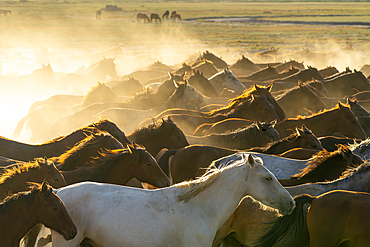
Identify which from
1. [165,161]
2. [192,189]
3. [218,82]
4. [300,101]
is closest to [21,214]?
[192,189]

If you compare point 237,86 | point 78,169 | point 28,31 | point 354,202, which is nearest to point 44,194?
point 78,169

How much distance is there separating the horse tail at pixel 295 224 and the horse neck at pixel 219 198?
58 cm

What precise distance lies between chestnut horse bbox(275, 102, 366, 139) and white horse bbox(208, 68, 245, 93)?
381 cm

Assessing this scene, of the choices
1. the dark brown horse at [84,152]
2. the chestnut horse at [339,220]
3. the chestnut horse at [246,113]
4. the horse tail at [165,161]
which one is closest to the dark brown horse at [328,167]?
the chestnut horse at [339,220]

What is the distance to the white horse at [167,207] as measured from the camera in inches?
106

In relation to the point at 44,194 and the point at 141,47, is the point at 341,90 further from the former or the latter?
the point at 141,47

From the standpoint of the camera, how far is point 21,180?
351cm

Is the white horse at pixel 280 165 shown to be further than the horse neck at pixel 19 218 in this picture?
Yes

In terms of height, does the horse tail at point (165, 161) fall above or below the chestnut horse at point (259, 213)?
below

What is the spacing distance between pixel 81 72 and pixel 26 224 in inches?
496

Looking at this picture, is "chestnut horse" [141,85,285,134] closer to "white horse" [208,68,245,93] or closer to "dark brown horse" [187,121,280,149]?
"dark brown horse" [187,121,280,149]

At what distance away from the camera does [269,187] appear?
2.71 metres

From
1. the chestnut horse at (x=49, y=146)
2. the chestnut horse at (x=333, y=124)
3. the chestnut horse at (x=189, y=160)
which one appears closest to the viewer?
the chestnut horse at (x=189, y=160)

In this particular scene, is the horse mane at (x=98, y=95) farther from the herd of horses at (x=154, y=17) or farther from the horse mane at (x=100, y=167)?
the herd of horses at (x=154, y=17)
